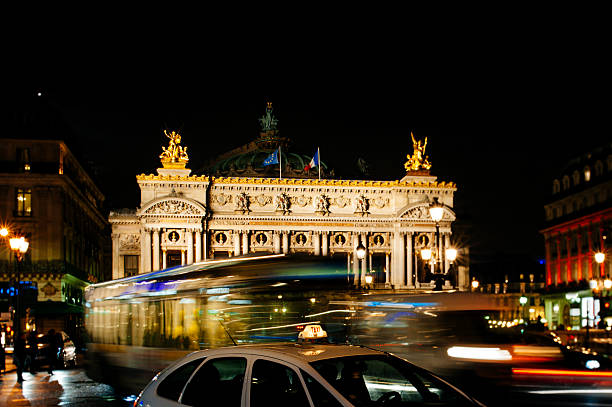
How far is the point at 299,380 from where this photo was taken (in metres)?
6.58

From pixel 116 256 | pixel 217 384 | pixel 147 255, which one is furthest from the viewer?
pixel 116 256

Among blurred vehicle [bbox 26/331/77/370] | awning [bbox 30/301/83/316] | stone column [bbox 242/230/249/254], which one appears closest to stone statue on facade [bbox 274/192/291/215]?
stone column [bbox 242/230/249/254]

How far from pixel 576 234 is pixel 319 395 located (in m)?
73.5

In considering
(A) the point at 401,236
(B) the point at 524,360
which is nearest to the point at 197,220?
(A) the point at 401,236

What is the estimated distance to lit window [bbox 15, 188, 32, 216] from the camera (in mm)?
54000

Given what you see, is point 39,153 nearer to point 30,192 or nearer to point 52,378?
point 30,192

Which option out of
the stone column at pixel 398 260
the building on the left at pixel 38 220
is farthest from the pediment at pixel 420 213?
the building on the left at pixel 38 220

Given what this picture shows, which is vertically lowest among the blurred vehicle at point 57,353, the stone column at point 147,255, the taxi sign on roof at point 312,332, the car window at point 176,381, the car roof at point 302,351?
the blurred vehicle at point 57,353

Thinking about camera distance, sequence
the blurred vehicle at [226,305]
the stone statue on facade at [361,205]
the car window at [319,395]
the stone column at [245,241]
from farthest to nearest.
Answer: the stone statue on facade at [361,205]
the stone column at [245,241]
the blurred vehicle at [226,305]
the car window at [319,395]

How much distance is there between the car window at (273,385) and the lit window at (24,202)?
5093cm

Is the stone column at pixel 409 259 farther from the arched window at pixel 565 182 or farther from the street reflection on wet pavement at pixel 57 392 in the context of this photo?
the street reflection on wet pavement at pixel 57 392

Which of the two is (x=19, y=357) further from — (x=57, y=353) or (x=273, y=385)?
(x=273, y=385)

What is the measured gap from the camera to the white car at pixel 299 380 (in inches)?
256

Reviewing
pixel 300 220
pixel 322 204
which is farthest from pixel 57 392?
pixel 322 204
